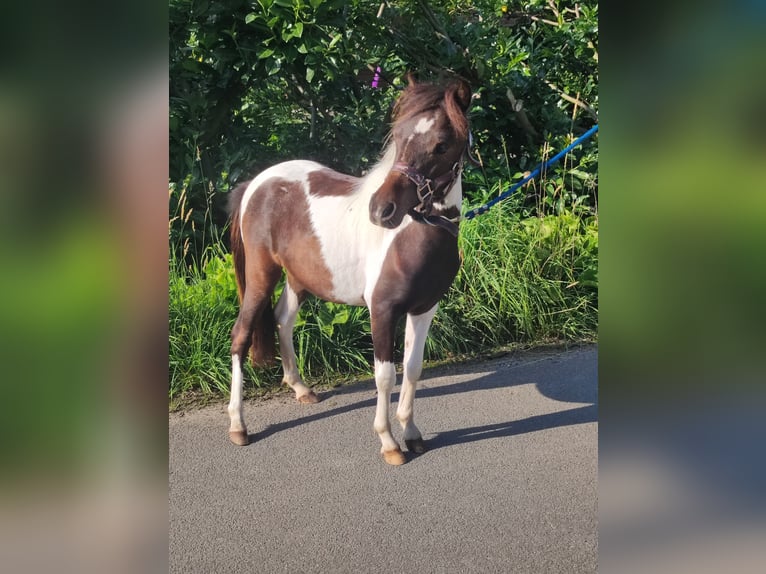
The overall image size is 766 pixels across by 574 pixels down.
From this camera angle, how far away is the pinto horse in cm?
241

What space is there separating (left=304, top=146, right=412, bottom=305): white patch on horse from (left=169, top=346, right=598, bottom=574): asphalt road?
0.72 meters

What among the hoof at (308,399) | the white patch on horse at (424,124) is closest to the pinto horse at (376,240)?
the white patch on horse at (424,124)

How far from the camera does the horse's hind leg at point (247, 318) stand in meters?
2.94

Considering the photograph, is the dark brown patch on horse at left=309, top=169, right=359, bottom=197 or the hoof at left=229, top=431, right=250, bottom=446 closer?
the dark brown patch on horse at left=309, top=169, right=359, bottom=197

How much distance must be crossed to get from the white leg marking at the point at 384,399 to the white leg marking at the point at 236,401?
1.94 ft

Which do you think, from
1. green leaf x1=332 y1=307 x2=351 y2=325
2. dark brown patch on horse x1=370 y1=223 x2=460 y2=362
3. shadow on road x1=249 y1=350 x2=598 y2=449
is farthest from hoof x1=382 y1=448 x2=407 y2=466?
green leaf x1=332 y1=307 x2=351 y2=325

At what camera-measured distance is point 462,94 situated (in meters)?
2.37

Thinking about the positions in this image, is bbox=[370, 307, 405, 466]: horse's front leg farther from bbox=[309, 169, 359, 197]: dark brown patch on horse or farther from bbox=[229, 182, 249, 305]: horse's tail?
bbox=[229, 182, 249, 305]: horse's tail

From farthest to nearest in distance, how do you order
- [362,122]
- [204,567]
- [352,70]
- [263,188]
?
[362,122], [352,70], [263,188], [204,567]
